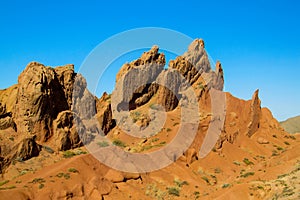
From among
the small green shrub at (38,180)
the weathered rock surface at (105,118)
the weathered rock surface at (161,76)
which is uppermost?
the weathered rock surface at (161,76)

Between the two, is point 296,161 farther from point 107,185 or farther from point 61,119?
point 61,119

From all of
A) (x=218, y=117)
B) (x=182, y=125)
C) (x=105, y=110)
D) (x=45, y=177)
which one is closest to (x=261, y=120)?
(x=218, y=117)

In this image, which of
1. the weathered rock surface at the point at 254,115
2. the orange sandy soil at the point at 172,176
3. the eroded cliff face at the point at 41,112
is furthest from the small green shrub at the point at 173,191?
the weathered rock surface at the point at 254,115

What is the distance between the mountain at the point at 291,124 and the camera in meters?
126

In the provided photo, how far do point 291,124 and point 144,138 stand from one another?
10137cm

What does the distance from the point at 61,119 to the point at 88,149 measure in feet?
16.6

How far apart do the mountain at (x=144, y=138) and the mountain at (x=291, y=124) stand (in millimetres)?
71856

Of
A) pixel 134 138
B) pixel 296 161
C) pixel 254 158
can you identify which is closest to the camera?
pixel 296 161

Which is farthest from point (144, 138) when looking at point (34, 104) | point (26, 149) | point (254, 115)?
point (254, 115)

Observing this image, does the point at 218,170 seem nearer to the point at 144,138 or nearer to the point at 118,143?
the point at 144,138

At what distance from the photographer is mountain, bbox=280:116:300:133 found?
12567cm

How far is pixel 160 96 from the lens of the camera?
5925 cm

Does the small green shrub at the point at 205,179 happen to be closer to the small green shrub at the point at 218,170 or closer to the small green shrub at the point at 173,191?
the small green shrub at the point at 218,170

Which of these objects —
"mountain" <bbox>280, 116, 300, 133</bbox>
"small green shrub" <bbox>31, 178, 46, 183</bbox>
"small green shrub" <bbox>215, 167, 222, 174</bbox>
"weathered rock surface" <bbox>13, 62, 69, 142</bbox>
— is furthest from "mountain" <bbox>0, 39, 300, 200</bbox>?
"mountain" <bbox>280, 116, 300, 133</bbox>
